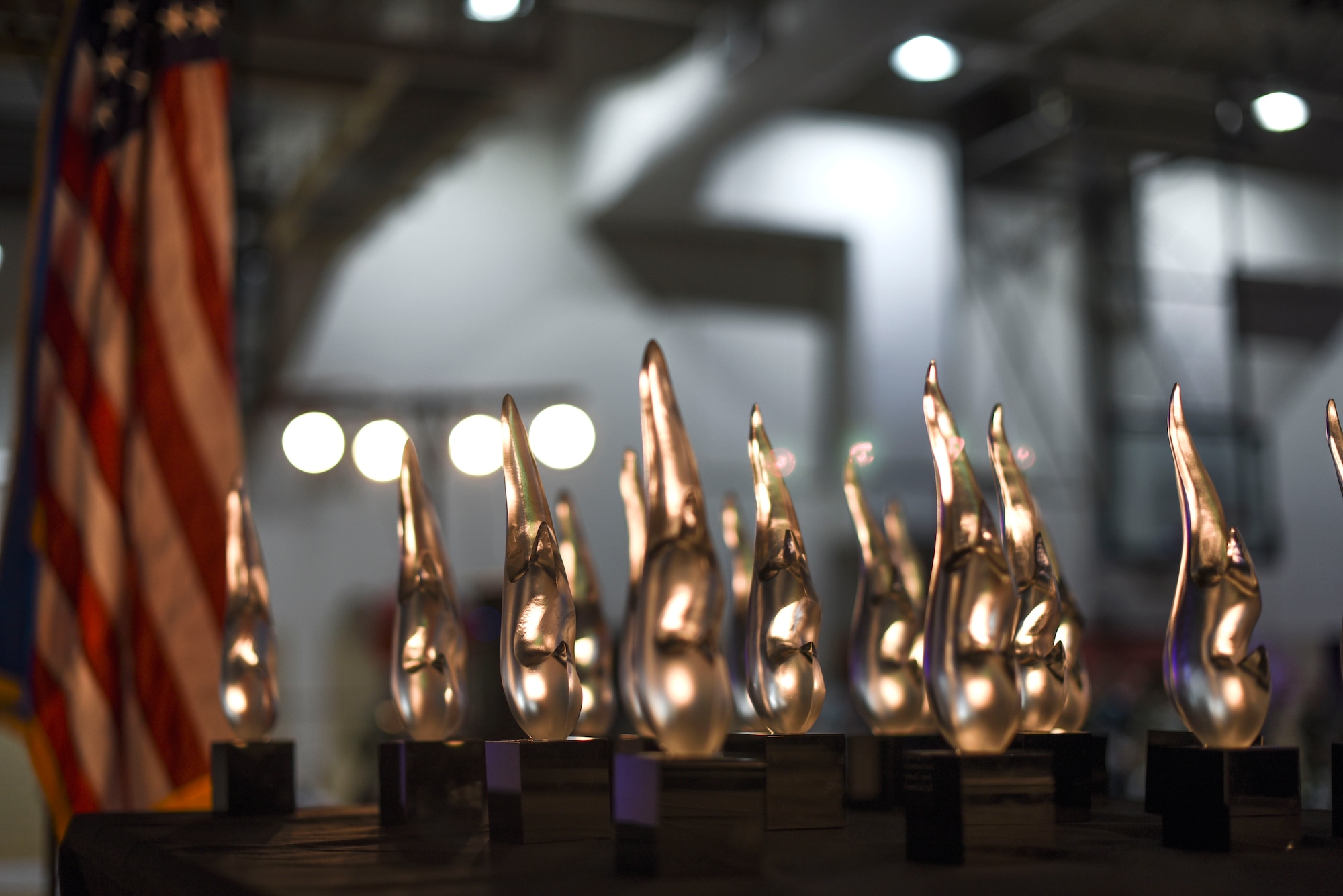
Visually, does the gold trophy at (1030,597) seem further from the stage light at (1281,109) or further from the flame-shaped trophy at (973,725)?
the stage light at (1281,109)

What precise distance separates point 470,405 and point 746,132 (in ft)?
12.1

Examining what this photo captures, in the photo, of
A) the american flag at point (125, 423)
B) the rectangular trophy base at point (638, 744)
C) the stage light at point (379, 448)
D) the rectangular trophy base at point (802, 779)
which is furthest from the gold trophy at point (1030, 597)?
the stage light at point (379, 448)

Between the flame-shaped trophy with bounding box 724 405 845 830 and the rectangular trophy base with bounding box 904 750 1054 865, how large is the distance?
1.05ft

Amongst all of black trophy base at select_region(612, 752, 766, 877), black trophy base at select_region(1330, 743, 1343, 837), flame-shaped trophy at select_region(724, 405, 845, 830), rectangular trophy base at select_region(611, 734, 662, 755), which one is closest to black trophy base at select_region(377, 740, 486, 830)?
rectangular trophy base at select_region(611, 734, 662, 755)

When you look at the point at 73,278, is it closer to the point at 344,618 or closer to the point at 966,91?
the point at 344,618

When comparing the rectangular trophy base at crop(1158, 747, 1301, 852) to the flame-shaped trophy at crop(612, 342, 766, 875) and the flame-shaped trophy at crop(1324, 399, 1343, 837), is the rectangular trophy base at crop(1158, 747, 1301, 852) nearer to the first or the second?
the flame-shaped trophy at crop(1324, 399, 1343, 837)

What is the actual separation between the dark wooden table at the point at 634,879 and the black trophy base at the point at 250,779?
205 mm

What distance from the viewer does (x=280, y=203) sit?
388 inches

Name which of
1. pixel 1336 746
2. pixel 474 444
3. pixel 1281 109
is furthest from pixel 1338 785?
pixel 1281 109

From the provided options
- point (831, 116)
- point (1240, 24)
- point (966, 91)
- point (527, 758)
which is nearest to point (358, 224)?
point (831, 116)

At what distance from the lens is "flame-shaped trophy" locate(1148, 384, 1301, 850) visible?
4.93 feet

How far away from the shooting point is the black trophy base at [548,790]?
5.40 feet

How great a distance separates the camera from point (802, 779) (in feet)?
5.74

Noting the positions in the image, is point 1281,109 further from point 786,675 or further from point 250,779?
point 250,779
